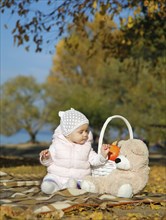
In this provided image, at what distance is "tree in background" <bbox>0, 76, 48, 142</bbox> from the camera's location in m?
33.1

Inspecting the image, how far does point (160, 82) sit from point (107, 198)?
78.7 feet

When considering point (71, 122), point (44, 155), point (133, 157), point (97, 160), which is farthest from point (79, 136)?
point (133, 157)

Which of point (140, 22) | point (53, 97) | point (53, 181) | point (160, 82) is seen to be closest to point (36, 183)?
point (53, 181)

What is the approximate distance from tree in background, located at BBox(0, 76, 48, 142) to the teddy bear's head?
26.7m

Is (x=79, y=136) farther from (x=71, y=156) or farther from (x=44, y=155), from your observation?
(x=44, y=155)

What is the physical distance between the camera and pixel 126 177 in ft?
20.3

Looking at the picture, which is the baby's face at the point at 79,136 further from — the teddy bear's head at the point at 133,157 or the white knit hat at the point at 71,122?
the teddy bear's head at the point at 133,157

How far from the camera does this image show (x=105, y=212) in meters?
5.14

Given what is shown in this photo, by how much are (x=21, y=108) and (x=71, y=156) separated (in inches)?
1083

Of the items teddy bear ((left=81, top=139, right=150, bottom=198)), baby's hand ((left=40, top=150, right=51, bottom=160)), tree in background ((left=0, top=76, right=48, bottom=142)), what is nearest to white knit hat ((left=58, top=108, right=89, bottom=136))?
baby's hand ((left=40, top=150, right=51, bottom=160))

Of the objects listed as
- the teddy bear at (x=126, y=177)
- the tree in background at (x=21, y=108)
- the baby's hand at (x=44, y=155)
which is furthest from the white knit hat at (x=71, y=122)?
the tree in background at (x=21, y=108)

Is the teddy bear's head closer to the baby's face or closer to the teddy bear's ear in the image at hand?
the teddy bear's ear

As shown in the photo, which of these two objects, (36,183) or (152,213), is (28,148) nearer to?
(36,183)

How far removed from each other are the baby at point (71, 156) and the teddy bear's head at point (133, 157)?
21 centimetres
